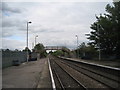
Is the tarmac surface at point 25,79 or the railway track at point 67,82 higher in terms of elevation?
the tarmac surface at point 25,79

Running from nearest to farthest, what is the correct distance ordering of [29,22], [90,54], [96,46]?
[29,22]
[96,46]
[90,54]

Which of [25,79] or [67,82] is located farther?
[25,79]

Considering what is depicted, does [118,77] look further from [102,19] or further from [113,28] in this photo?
[102,19]

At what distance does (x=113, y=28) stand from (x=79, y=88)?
36068mm

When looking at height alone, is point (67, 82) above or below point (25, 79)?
below

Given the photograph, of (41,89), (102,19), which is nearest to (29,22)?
(102,19)

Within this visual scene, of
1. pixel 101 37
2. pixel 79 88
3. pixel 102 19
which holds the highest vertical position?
pixel 102 19

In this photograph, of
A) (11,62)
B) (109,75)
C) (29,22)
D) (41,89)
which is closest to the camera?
(41,89)

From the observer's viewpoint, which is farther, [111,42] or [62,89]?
[111,42]

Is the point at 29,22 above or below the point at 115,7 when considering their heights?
below

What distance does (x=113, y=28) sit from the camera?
1905 inches

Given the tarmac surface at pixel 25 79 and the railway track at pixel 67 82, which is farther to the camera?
the tarmac surface at pixel 25 79

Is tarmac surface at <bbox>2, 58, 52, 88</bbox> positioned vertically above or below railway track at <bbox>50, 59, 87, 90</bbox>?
above

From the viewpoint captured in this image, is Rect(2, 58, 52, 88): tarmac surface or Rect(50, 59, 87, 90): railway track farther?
Rect(2, 58, 52, 88): tarmac surface
